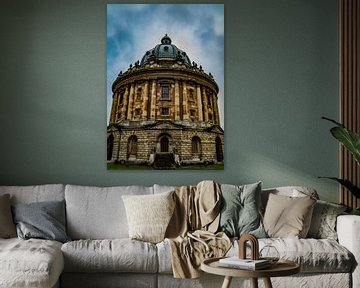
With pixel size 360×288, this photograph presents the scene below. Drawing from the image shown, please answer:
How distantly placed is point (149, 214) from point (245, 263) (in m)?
1.59

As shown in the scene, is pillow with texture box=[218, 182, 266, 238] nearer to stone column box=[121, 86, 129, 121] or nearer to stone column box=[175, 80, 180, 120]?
stone column box=[175, 80, 180, 120]

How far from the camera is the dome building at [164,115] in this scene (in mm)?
6570

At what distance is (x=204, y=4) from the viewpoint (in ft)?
21.7

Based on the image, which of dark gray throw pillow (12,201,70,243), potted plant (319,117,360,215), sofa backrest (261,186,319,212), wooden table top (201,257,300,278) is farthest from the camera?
sofa backrest (261,186,319,212)

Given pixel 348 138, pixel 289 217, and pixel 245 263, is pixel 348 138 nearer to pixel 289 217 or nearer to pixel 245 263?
pixel 289 217

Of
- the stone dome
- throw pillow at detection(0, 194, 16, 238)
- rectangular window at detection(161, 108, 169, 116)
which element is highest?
the stone dome

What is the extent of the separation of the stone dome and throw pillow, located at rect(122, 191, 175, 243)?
1.29 metres

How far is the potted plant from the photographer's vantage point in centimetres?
605

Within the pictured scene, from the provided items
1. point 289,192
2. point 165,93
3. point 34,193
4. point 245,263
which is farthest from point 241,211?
point 34,193

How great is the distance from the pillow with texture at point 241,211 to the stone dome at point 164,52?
4.21 ft

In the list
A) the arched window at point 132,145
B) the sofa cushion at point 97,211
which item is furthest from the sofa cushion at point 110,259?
the arched window at point 132,145

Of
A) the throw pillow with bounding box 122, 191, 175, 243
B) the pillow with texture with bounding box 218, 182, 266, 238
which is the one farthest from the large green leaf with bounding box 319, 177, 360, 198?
the throw pillow with bounding box 122, 191, 175, 243

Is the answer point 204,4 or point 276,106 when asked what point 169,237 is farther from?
point 204,4

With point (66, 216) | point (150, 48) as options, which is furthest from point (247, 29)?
point (66, 216)
